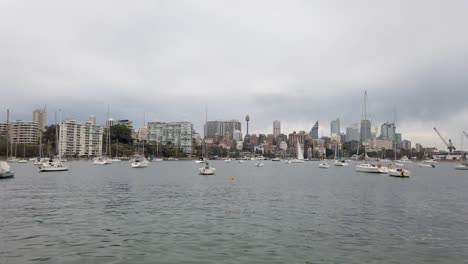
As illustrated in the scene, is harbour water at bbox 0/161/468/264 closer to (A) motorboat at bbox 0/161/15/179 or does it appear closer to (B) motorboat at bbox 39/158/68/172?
(A) motorboat at bbox 0/161/15/179

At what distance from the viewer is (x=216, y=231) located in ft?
89.9

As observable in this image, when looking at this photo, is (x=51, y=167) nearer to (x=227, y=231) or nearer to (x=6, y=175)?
(x=6, y=175)

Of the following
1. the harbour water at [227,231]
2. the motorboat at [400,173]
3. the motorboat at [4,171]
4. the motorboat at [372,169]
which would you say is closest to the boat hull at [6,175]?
the motorboat at [4,171]

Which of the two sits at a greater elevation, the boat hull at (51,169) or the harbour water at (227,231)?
the harbour water at (227,231)

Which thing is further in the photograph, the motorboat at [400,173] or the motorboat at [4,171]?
the motorboat at [400,173]

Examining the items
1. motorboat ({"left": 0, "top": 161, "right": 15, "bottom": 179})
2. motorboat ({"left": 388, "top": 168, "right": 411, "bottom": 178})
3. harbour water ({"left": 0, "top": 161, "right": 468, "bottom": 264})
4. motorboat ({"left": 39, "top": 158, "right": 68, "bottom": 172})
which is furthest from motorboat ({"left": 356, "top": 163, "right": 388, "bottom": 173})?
motorboat ({"left": 0, "top": 161, "right": 15, "bottom": 179})

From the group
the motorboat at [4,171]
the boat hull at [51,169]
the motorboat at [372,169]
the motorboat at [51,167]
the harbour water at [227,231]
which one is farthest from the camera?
the motorboat at [372,169]

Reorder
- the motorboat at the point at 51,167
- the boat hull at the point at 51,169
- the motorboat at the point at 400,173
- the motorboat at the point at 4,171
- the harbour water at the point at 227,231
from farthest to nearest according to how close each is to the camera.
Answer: the motorboat at the point at 51,167
the boat hull at the point at 51,169
the motorboat at the point at 400,173
the motorboat at the point at 4,171
the harbour water at the point at 227,231

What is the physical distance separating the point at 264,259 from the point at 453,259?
9.99 m

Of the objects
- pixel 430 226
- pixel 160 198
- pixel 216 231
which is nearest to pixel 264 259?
pixel 216 231

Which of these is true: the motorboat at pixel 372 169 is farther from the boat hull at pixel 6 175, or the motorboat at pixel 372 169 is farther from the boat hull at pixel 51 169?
the boat hull at pixel 6 175

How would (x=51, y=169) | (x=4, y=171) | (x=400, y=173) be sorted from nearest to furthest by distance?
(x=4, y=171) → (x=400, y=173) → (x=51, y=169)

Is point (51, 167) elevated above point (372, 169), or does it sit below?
above

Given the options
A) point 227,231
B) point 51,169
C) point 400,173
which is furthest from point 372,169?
point 227,231
